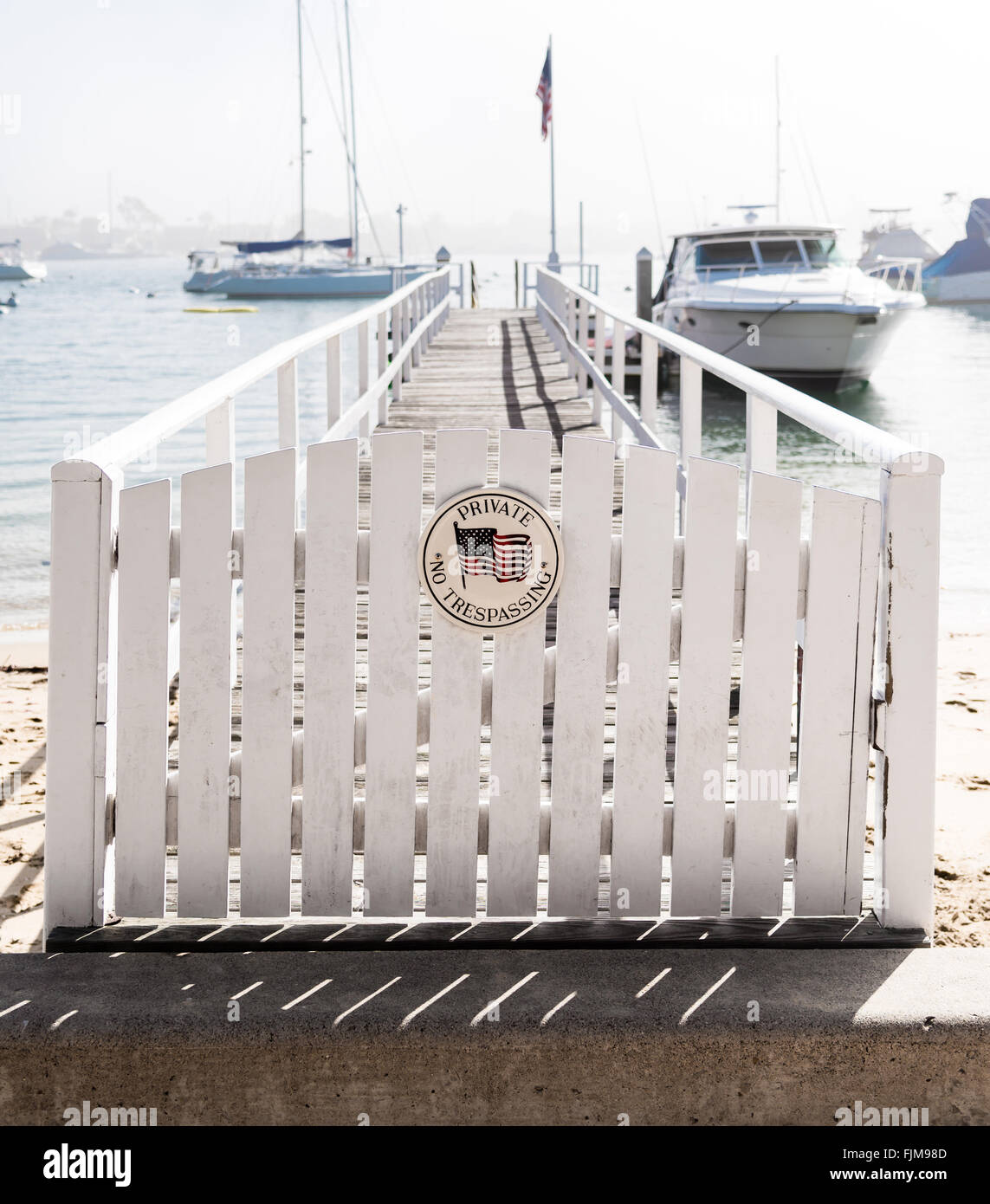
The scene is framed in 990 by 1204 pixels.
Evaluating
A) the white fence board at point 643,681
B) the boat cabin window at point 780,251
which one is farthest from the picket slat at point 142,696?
the boat cabin window at point 780,251

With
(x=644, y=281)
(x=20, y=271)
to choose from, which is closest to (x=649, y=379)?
(x=644, y=281)

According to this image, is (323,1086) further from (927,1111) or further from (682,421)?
(682,421)

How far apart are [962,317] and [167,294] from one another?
73.6 m

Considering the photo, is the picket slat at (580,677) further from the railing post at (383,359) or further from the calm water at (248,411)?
the calm water at (248,411)

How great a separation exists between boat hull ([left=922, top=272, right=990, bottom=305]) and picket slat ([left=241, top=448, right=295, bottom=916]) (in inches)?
3724

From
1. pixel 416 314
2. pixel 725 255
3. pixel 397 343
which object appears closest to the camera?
pixel 397 343

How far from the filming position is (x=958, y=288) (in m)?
89.6

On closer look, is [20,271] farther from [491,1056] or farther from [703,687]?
[491,1056]

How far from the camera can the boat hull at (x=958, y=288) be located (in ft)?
290

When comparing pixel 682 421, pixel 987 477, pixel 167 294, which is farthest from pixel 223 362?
pixel 167 294

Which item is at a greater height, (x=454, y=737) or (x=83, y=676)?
(x=83, y=676)

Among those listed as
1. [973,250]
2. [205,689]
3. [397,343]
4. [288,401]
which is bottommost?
[205,689]

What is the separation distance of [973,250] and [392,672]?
3828 inches

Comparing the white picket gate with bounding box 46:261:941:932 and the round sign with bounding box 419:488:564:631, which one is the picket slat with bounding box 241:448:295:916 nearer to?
the white picket gate with bounding box 46:261:941:932
